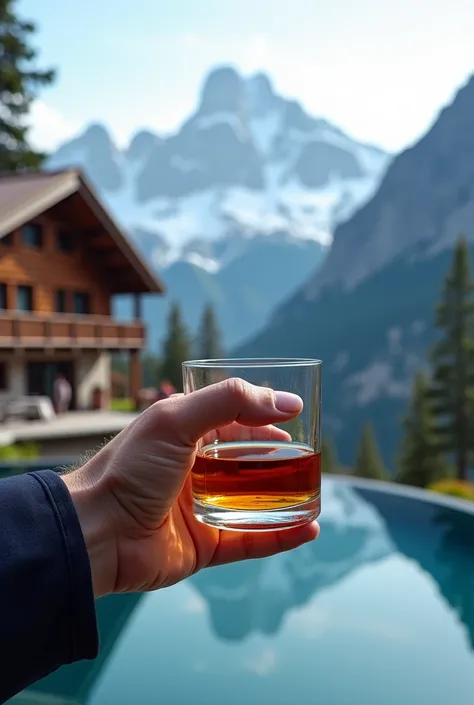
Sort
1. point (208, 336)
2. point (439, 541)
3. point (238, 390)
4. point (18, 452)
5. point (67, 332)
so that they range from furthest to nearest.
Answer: point (208, 336), point (67, 332), point (18, 452), point (439, 541), point (238, 390)

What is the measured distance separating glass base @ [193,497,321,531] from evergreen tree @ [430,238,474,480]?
104 ft

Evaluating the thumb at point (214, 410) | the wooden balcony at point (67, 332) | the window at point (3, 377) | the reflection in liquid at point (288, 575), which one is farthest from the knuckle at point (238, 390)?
the window at point (3, 377)

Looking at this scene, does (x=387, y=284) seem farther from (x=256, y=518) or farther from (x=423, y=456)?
(x=256, y=518)

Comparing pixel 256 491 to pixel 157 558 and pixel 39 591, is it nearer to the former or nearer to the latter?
pixel 157 558

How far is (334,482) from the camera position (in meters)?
11.4

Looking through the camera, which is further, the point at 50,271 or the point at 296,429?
the point at 50,271

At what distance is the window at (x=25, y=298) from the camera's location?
849 inches

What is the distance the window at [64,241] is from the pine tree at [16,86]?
9.88 m

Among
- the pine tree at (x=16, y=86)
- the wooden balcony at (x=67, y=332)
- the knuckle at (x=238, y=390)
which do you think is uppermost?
the pine tree at (x=16, y=86)

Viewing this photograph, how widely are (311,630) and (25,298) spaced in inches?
690

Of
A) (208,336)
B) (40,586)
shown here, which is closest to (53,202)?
(40,586)

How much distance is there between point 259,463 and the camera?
197cm

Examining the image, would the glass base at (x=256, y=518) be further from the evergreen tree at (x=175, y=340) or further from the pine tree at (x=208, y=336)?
the pine tree at (x=208, y=336)

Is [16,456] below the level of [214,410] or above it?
below
